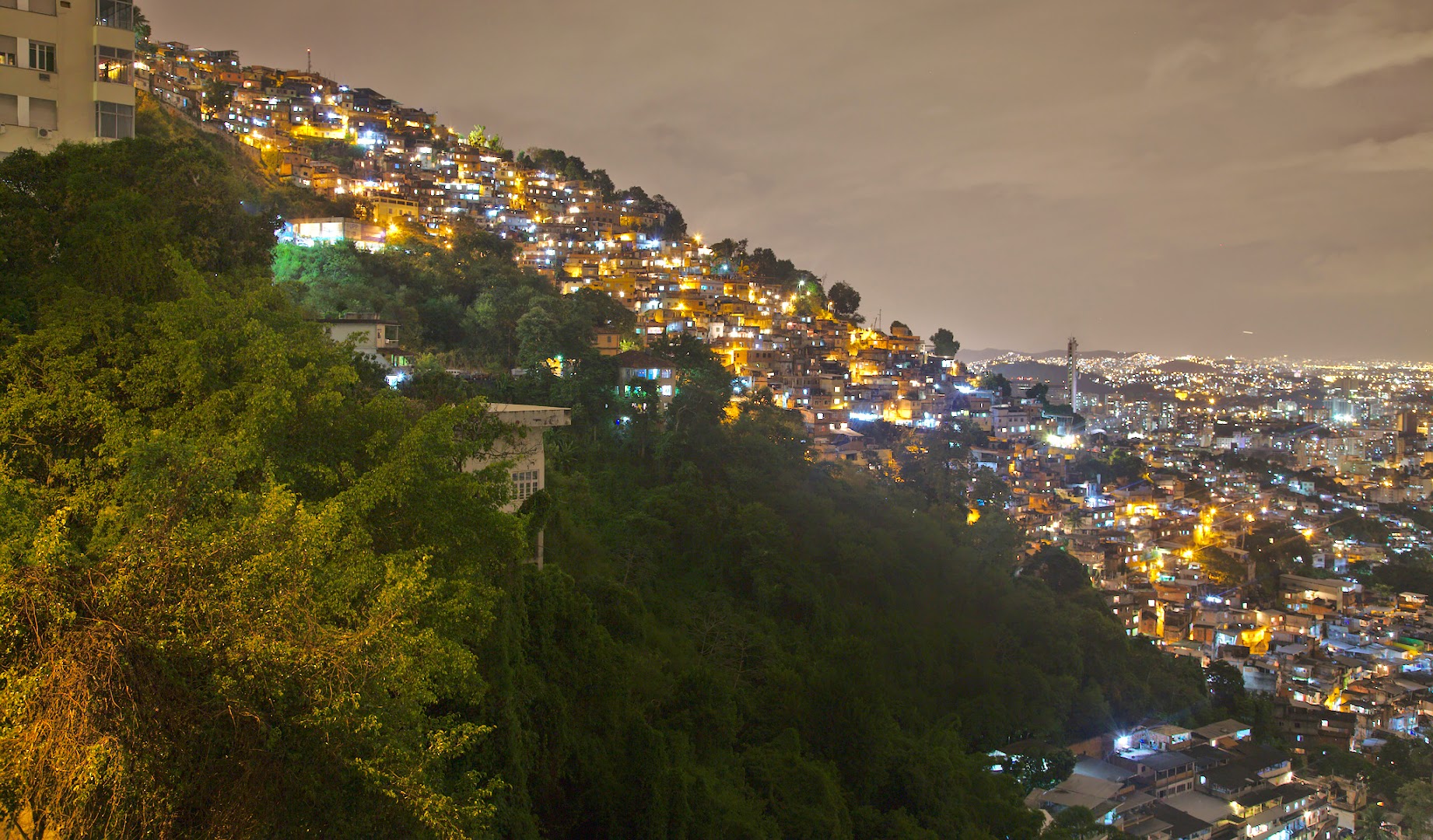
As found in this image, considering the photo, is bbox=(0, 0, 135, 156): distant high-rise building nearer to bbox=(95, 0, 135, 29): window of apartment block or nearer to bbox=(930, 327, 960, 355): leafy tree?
bbox=(95, 0, 135, 29): window of apartment block

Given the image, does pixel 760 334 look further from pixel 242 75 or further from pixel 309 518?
pixel 309 518

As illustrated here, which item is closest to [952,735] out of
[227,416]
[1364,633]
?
[227,416]

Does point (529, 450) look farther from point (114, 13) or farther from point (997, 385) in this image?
point (997, 385)

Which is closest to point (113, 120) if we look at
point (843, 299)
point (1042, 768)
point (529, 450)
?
point (529, 450)

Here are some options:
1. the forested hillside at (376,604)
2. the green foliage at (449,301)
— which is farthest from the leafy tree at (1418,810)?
the green foliage at (449,301)

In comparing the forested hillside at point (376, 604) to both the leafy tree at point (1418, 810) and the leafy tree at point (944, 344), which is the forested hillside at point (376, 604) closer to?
the leafy tree at point (1418, 810)

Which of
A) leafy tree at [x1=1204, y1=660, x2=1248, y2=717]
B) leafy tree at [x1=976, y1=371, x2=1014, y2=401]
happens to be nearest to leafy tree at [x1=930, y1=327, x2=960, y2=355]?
leafy tree at [x1=976, y1=371, x2=1014, y2=401]
